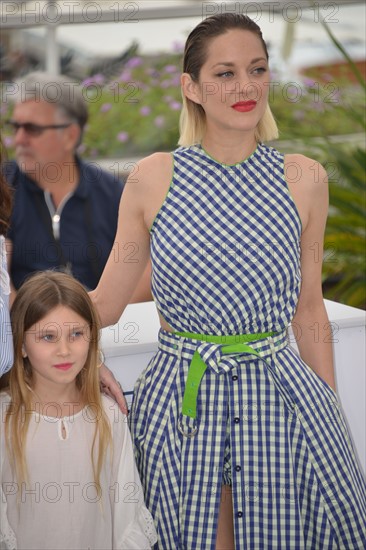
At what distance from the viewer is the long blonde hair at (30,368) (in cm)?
186

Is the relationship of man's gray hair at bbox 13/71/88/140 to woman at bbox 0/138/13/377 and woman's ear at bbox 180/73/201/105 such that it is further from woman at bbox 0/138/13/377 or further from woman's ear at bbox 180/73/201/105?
woman at bbox 0/138/13/377

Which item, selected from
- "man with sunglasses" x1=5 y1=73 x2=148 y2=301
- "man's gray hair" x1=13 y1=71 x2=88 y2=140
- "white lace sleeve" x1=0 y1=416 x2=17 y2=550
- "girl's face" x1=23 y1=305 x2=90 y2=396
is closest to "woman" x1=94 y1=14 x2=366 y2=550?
"girl's face" x1=23 y1=305 x2=90 y2=396

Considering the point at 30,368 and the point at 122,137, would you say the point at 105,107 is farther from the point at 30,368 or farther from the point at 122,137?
the point at 30,368

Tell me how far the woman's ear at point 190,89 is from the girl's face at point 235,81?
0.02 meters

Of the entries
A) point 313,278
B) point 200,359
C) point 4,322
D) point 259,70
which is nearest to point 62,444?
point 200,359

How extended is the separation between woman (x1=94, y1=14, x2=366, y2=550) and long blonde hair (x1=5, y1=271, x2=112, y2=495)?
0.28 feet

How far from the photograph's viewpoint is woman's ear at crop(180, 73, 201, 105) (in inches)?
75.1

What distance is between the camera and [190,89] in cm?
192

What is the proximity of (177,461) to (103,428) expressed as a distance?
16cm

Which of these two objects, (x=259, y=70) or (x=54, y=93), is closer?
(x=259, y=70)

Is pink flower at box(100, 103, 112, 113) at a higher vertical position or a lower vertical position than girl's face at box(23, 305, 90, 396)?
higher

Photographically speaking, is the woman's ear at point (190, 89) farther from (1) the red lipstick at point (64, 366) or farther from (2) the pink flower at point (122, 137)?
(2) the pink flower at point (122, 137)

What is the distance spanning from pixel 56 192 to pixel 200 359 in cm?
154

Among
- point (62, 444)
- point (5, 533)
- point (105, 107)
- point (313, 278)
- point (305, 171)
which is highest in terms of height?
point (105, 107)
